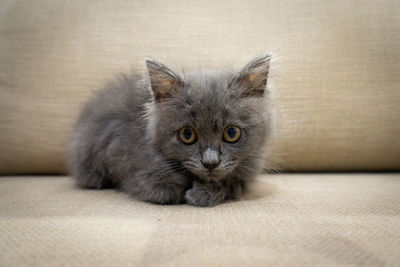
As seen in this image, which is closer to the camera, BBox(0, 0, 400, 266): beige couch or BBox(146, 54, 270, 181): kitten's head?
BBox(146, 54, 270, 181): kitten's head

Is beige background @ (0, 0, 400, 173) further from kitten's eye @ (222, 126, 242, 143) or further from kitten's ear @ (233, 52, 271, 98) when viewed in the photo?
kitten's eye @ (222, 126, 242, 143)

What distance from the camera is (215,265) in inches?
32.8

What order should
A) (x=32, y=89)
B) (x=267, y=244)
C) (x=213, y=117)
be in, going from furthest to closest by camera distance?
(x=32, y=89) → (x=213, y=117) → (x=267, y=244)

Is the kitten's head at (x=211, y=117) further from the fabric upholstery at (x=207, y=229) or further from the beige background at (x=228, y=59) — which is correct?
the beige background at (x=228, y=59)

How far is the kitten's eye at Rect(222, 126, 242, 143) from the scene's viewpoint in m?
1.41

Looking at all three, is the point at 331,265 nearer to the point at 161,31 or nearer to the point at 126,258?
the point at 126,258

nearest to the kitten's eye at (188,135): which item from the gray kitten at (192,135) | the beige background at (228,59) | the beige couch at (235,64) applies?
the gray kitten at (192,135)

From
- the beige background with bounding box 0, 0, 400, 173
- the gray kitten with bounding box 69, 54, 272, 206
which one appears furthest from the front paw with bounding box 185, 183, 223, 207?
the beige background with bounding box 0, 0, 400, 173

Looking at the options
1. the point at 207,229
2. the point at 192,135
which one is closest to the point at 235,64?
the point at 192,135

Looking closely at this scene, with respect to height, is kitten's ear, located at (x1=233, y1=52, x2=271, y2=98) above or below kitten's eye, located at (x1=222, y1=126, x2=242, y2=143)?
above

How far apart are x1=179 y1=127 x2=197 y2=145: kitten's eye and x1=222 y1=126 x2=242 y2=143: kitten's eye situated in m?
0.12

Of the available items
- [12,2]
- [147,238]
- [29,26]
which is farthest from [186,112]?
[12,2]

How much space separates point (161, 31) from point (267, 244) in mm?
1537

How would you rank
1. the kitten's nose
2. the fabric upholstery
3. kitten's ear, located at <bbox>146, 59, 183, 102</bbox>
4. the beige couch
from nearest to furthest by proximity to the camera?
the fabric upholstery, the kitten's nose, kitten's ear, located at <bbox>146, 59, 183, 102</bbox>, the beige couch
